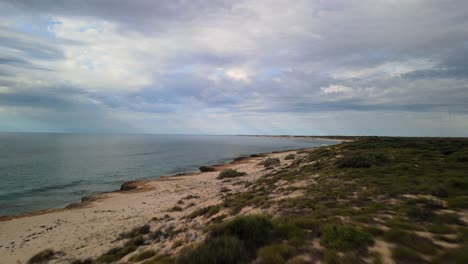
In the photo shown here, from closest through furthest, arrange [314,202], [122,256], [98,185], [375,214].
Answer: [375,214]
[122,256]
[314,202]
[98,185]

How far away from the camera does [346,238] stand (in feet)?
17.7

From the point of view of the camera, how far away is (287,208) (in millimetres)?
9477

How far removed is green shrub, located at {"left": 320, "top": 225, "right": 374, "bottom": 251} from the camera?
5.16 metres

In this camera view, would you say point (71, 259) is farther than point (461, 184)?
No

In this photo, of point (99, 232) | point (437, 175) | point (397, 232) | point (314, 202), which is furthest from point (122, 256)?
point (437, 175)

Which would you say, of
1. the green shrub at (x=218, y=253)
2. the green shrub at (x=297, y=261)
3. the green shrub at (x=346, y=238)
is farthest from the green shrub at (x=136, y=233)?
the green shrub at (x=346, y=238)

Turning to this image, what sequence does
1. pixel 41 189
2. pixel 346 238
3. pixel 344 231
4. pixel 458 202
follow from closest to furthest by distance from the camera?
pixel 346 238, pixel 344 231, pixel 458 202, pixel 41 189

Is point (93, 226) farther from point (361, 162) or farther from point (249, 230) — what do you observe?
point (361, 162)

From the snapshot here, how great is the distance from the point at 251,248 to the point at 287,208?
4298mm

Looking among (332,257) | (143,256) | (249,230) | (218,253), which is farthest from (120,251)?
(332,257)

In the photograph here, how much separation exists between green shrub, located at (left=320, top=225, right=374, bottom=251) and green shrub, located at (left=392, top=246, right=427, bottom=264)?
0.56 meters

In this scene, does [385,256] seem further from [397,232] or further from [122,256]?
[122,256]

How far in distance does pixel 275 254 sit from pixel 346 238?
6.67 feet

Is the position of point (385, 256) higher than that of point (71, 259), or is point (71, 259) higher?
point (385, 256)
